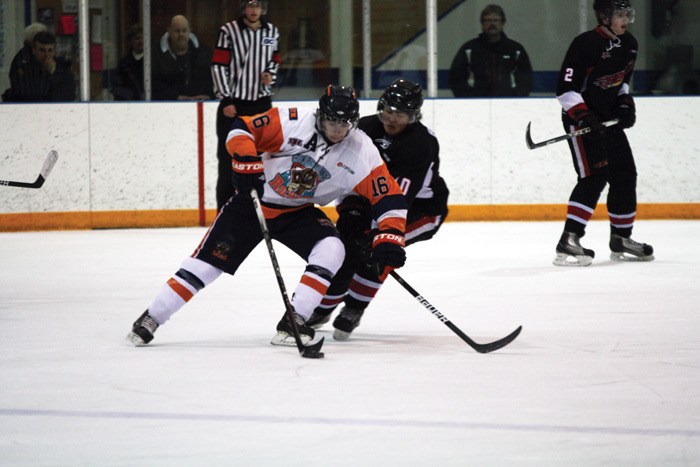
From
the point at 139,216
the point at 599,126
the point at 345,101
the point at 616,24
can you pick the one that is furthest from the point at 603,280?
the point at 139,216

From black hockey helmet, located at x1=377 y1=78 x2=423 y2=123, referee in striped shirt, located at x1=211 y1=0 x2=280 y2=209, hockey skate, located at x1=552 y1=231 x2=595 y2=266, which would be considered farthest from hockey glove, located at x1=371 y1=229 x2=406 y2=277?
referee in striped shirt, located at x1=211 y1=0 x2=280 y2=209

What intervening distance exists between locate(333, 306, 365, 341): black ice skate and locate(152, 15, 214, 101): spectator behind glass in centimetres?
408

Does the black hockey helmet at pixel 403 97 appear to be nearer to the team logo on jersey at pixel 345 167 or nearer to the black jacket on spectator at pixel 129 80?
the team logo on jersey at pixel 345 167

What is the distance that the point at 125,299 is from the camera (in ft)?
15.3

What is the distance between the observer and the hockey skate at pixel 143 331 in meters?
3.62

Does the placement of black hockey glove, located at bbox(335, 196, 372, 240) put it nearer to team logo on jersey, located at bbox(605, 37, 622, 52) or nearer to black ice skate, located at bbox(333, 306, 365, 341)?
black ice skate, located at bbox(333, 306, 365, 341)

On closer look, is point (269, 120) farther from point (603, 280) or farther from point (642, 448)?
point (603, 280)

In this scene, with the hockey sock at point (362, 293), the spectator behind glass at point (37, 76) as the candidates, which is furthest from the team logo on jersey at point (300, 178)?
the spectator behind glass at point (37, 76)

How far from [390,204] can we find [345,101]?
1.08 feet

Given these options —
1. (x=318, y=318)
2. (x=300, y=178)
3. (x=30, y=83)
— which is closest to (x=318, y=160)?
(x=300, y=178)

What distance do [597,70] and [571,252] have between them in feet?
2.77

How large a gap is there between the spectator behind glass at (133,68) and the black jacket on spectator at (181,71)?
0.29 feet

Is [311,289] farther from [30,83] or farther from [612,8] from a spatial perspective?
[30,83]

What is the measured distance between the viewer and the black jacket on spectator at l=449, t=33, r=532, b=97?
25.5 feet
